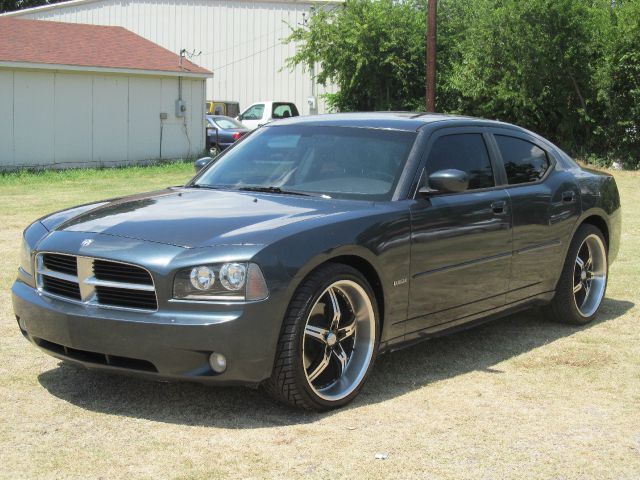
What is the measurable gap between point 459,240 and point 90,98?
2071cm

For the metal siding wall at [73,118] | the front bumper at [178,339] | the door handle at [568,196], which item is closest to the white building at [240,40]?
the metal siding wall at [73,118]

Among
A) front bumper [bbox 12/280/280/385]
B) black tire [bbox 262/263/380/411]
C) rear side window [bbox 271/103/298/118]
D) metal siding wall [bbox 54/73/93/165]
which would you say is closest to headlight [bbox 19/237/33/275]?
front bumper [bbox 12/280/280/385]

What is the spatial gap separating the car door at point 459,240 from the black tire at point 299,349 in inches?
29.1

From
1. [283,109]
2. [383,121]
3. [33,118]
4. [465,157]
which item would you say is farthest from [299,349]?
[283,109]

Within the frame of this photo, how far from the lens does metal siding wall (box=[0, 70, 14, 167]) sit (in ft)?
75.2

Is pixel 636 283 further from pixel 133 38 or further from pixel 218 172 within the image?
pixel 133 38

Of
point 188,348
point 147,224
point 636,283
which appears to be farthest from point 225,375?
point 636,283

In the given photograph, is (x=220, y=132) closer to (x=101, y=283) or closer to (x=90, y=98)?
(x=90, y=98)

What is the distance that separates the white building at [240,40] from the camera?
42.7 metres

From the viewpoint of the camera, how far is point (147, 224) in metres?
5.12

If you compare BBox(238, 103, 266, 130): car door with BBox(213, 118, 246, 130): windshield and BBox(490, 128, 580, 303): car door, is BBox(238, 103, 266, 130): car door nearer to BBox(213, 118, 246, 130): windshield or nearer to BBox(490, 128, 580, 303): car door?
BBox(213, 118, 246, 130): windshield

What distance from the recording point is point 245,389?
5516 millimetres

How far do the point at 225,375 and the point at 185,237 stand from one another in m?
0.71

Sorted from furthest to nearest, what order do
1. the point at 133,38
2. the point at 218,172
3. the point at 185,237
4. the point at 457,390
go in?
the point at 133,38 → the point at 218,172 → the point at 457,390 → the point at 185,237
